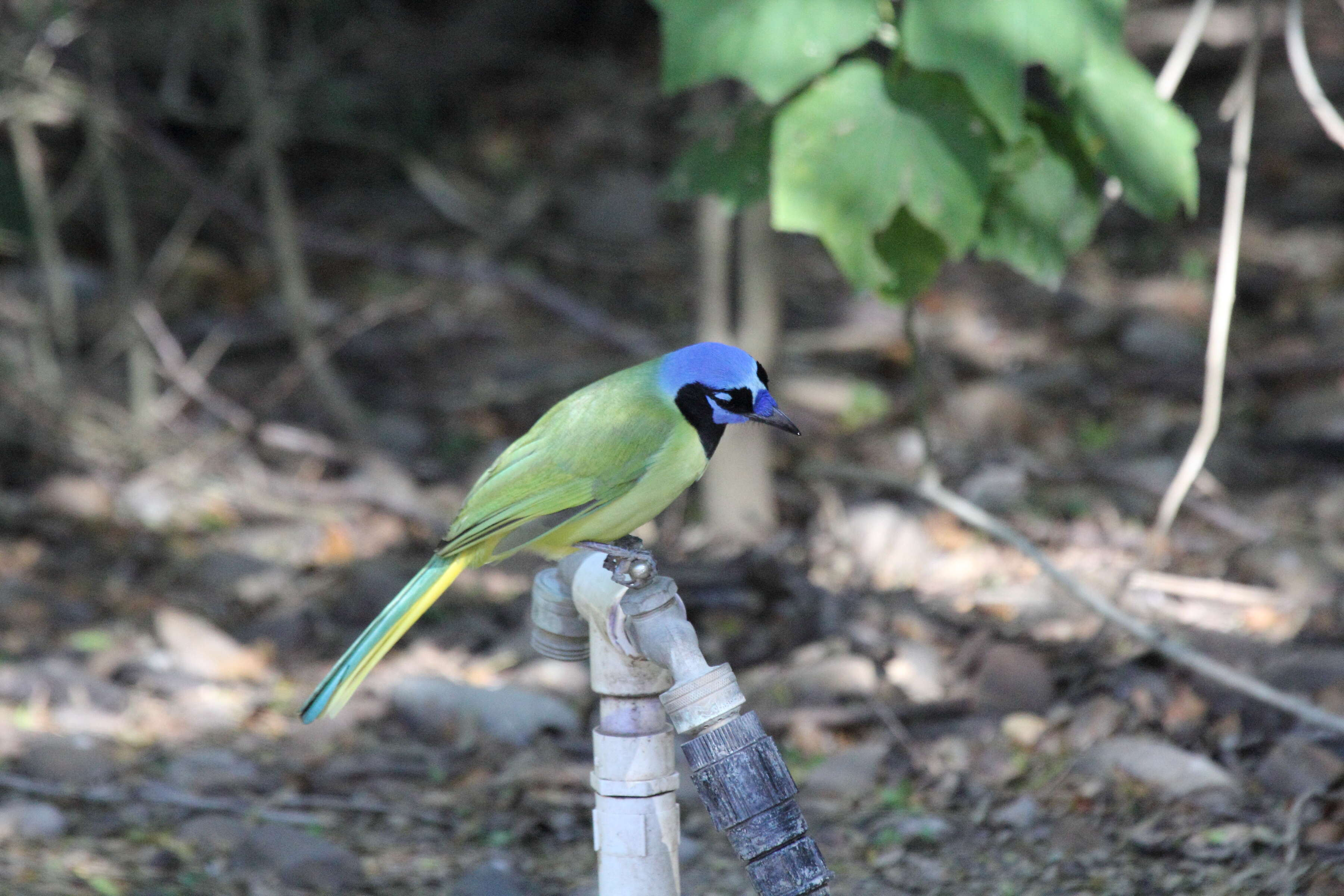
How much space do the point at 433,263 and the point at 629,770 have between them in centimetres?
368

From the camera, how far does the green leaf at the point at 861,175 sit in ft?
9.12

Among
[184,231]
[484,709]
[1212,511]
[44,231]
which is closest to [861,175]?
[484,709]

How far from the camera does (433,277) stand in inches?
278

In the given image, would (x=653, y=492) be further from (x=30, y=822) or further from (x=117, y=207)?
(x=117, y=207)

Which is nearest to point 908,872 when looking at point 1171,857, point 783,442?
point 1171,857

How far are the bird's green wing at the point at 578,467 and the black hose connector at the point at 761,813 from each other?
0.69 meters

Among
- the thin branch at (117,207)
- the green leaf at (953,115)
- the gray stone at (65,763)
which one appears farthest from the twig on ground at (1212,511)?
the thin branch at (117,207)

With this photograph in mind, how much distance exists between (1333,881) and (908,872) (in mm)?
811

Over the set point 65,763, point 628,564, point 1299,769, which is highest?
point 65,763

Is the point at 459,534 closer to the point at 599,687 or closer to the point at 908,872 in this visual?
the point at 599,687

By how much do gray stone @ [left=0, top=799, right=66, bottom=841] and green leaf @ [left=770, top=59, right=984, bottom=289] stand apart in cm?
207

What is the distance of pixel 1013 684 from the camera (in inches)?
145

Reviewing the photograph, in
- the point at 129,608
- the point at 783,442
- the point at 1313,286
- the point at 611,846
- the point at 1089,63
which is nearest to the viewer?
the point at 611,846

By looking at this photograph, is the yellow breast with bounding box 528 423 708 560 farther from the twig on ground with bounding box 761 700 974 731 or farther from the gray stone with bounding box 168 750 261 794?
the gray stone with bounding box 168 750 261 794
